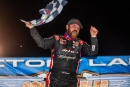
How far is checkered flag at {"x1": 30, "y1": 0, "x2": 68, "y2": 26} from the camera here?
3.31 meters

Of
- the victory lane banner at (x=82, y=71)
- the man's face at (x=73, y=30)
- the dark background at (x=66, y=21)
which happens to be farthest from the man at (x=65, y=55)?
the dark background at (x=66, y=21)

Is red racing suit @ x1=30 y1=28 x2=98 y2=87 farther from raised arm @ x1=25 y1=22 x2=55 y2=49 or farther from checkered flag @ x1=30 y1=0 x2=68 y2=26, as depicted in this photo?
checkered flag @ x1=30 y1=0 x2=68 y2=26

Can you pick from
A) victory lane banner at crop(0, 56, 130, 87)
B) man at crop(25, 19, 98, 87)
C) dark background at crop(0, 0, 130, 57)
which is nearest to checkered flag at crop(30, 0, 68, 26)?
dark background at crop(0, 0, 130, 57)

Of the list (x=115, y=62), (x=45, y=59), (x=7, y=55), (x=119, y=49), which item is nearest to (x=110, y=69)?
(x=115, y=62)

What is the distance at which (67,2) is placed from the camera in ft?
11.3

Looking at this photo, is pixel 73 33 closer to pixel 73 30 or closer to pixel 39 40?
pixel 73 30

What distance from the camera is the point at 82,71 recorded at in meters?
3.26

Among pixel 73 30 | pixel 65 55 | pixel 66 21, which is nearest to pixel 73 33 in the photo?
pixel 73 30

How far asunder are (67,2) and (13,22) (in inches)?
38.1

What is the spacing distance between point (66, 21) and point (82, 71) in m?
0.87

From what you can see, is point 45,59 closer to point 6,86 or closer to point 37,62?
point 37,62

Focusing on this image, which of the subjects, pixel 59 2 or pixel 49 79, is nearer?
pixel 49 79

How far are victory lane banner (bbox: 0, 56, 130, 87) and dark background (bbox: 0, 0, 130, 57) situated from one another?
0.13 m

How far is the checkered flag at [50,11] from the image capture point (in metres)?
3.31
